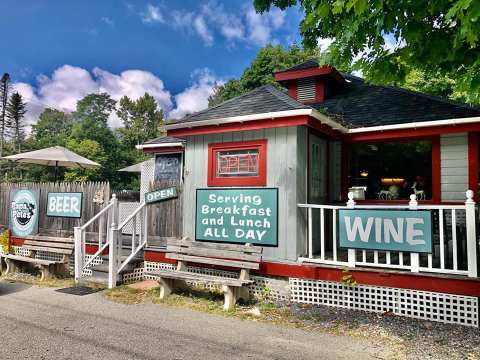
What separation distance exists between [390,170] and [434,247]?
237cm

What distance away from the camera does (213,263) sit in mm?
6113

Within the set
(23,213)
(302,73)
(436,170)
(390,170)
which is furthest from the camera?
(23,213)

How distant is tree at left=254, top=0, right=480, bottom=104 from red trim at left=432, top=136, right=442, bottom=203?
2825 millimetres

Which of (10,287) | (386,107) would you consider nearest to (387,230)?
(386,107)

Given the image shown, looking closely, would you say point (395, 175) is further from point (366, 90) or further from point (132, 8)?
point (132, 8)

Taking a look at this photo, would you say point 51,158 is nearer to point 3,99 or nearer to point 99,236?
point 99,236

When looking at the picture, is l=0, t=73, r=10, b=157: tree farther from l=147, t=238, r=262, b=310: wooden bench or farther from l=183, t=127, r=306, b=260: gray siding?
l=183, t=127, r=306, b=260: gray siding

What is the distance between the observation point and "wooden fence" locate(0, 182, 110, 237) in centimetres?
845

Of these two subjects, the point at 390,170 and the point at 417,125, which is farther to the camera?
the point at 390,170

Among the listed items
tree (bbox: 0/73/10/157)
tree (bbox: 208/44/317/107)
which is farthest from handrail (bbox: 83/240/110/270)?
tree (bbox: 0/73/10/157)

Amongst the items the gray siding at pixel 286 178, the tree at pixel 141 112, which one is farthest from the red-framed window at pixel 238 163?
the tree at pixel 141 112

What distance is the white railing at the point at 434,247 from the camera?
15.3ft

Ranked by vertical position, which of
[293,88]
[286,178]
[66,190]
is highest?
[293,88]

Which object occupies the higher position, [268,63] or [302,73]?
[268,63]
